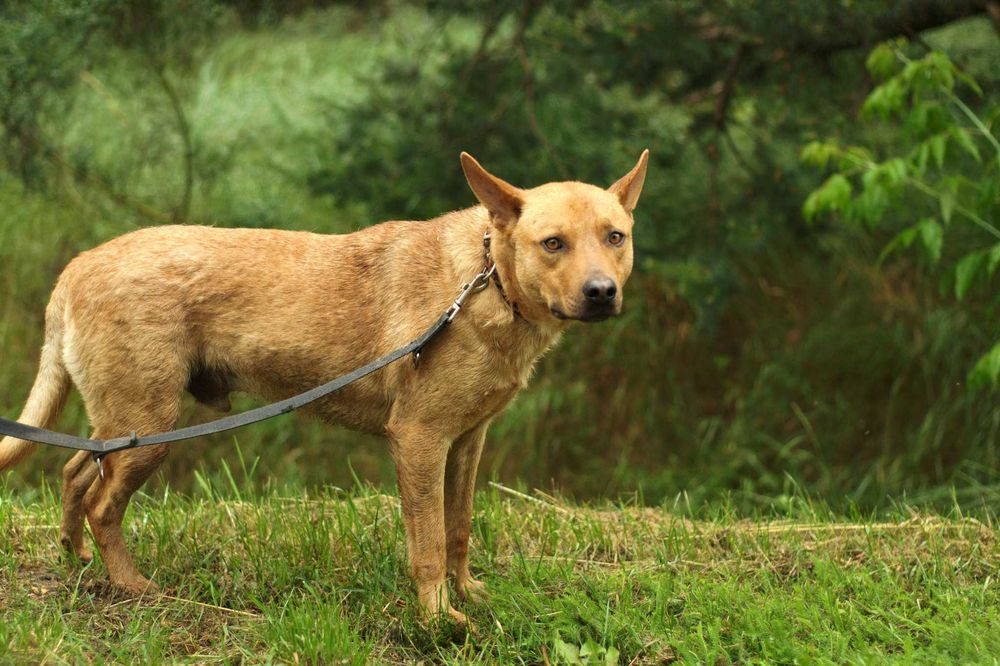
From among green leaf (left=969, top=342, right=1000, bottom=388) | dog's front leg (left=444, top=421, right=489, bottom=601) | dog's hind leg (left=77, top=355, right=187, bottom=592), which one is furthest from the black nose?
green leaf (left=969, top=342, right=1000, bottom=388)

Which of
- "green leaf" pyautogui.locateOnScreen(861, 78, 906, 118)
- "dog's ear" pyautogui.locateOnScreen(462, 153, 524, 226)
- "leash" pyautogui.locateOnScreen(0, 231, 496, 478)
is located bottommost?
"leash" pyautogui.locateOnScreen(0, 231, 496, 478)

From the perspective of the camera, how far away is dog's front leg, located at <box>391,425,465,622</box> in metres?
4.14

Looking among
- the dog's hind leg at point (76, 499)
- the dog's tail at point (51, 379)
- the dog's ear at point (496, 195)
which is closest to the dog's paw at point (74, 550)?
the dog's hind leg at point (76, 499)

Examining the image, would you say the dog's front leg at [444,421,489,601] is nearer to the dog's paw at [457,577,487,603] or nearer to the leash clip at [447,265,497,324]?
the dog's paw at [457,577,487,603]

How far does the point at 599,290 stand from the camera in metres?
3.73

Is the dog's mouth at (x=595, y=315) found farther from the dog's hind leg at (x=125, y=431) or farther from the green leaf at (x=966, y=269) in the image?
the green leaf at (x=966, y=269)

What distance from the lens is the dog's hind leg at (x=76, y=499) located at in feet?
14.4

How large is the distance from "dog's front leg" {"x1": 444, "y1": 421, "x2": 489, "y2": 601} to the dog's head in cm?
71

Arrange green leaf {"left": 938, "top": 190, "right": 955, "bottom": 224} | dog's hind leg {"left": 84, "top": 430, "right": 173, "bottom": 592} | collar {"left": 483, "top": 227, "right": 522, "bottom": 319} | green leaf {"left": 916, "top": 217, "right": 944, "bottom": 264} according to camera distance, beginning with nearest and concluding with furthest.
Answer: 1. collar {"left": 483, "top": 227, "right": 522, "bottom": 319}
2. dog's hind leg {"left": 84, "top": 430, "right": 173, "bottom": 592}
3. green leaf {"left": 916, "top": 217, "right": 944, "bottom": 264}
4. green leaf {"left": 938, "top": 190, "right": 955, "bottom": 224}

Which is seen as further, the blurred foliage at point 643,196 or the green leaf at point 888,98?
the blurred foliage at point 643,196

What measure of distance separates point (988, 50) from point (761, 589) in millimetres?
5058

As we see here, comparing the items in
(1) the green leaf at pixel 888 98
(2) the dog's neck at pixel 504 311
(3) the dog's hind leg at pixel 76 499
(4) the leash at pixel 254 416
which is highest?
(1) the green leaf at pixel 888 98

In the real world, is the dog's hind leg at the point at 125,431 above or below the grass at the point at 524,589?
above

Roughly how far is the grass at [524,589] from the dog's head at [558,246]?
1.15 m
